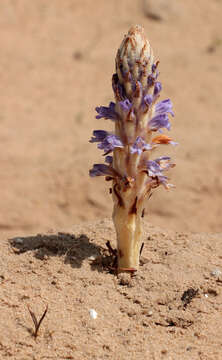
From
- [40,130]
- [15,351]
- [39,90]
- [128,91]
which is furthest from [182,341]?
[39,90]

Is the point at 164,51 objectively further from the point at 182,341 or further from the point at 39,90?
the point at 182,341

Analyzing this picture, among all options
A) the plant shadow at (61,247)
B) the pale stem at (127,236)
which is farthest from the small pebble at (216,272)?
the plant shadow at (61,247)

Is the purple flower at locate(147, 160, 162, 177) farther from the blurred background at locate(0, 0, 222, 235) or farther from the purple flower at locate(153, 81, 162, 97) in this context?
the blurred background at locate(0, 0, 222, 235)

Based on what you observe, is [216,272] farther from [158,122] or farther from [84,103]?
[84,103]

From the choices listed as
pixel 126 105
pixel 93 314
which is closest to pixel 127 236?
pixel 93 314

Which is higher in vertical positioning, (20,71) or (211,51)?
(211,51)
